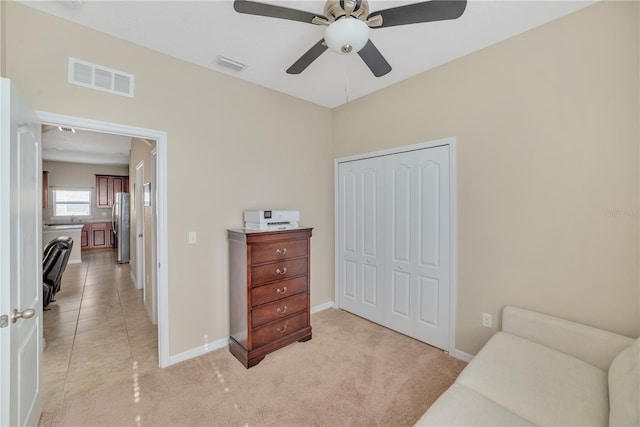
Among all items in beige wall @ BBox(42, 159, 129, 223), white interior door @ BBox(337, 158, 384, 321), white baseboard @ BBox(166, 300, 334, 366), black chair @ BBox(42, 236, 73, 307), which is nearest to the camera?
white baseboard @ BBox(166, 300, 334, 366)

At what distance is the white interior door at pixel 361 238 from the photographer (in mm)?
3168

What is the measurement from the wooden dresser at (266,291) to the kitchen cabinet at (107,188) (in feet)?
26.0

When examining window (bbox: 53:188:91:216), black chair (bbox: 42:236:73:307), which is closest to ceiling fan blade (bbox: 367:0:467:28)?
black chair (bbox: 42:236:73:307)

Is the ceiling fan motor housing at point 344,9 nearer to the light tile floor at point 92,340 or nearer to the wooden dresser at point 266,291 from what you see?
the wooden dresser at point 266,291

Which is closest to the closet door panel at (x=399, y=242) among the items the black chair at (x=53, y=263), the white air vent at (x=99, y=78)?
the white air vent at (x=99, y=78)

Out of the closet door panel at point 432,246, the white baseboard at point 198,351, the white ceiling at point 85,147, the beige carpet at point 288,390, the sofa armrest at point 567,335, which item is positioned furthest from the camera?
the white ceiling at point 85,147

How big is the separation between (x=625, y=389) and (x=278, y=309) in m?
2.24

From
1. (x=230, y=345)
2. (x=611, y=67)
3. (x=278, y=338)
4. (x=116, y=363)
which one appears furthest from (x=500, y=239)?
(x=116, y=363)

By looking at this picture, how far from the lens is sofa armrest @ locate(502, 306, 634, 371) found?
65.1 inches

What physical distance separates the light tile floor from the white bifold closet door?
2314mm

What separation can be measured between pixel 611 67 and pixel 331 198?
2742mm

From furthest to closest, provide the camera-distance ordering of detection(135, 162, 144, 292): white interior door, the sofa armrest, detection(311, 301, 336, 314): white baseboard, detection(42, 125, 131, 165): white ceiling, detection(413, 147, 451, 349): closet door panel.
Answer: detection(42, 125, 131, 165): white ceiling
detection(135, 162, 144, 292): white interior door
detection(311, 301, 336, 314): white baseboard
detection(413, 147, 451, 349): closet door panel
the sofa armrest

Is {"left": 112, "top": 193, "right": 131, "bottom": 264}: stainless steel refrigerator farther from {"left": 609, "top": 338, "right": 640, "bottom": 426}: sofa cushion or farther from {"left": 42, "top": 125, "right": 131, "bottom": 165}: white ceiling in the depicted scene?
{"left": 609, "top": 338, "right": 640, "bottom": 426}: sofa cushion

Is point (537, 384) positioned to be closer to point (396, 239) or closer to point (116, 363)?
point (396, 239)
